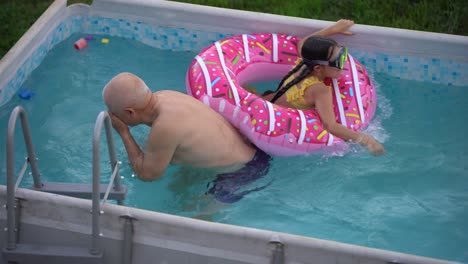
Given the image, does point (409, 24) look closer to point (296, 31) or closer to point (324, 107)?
point (296, 31)

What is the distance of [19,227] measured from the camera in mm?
4078

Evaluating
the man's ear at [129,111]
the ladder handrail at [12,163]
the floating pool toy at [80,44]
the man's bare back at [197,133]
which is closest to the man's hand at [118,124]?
the man's ear at [129,111]

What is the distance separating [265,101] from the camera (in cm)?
488

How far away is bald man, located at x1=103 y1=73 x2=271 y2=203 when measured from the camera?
4121mm

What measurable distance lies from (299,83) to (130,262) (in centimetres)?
171

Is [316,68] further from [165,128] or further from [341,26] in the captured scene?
[165,128]

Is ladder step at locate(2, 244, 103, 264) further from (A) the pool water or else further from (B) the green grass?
(B) the green grass

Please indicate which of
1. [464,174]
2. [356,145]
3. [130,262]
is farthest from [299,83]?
[130,262]

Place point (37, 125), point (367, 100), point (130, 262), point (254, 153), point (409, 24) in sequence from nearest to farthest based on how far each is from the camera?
point (130, 262) < point (254, 153) < point (367, 100) < point (37, 125) < point (409, 24)

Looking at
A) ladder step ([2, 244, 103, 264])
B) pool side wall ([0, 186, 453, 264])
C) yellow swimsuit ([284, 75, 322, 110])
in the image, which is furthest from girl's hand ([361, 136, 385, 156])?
ladder step ([2, 244, 103, 264])

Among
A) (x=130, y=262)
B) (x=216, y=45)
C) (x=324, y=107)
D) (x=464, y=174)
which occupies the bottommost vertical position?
(x=130, y=262)

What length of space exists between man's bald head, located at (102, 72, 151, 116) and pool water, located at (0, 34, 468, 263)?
684 mm

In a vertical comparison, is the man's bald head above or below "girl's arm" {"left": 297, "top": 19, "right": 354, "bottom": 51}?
below

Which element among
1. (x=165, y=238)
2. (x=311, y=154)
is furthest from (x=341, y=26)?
(x=165, y=238)
